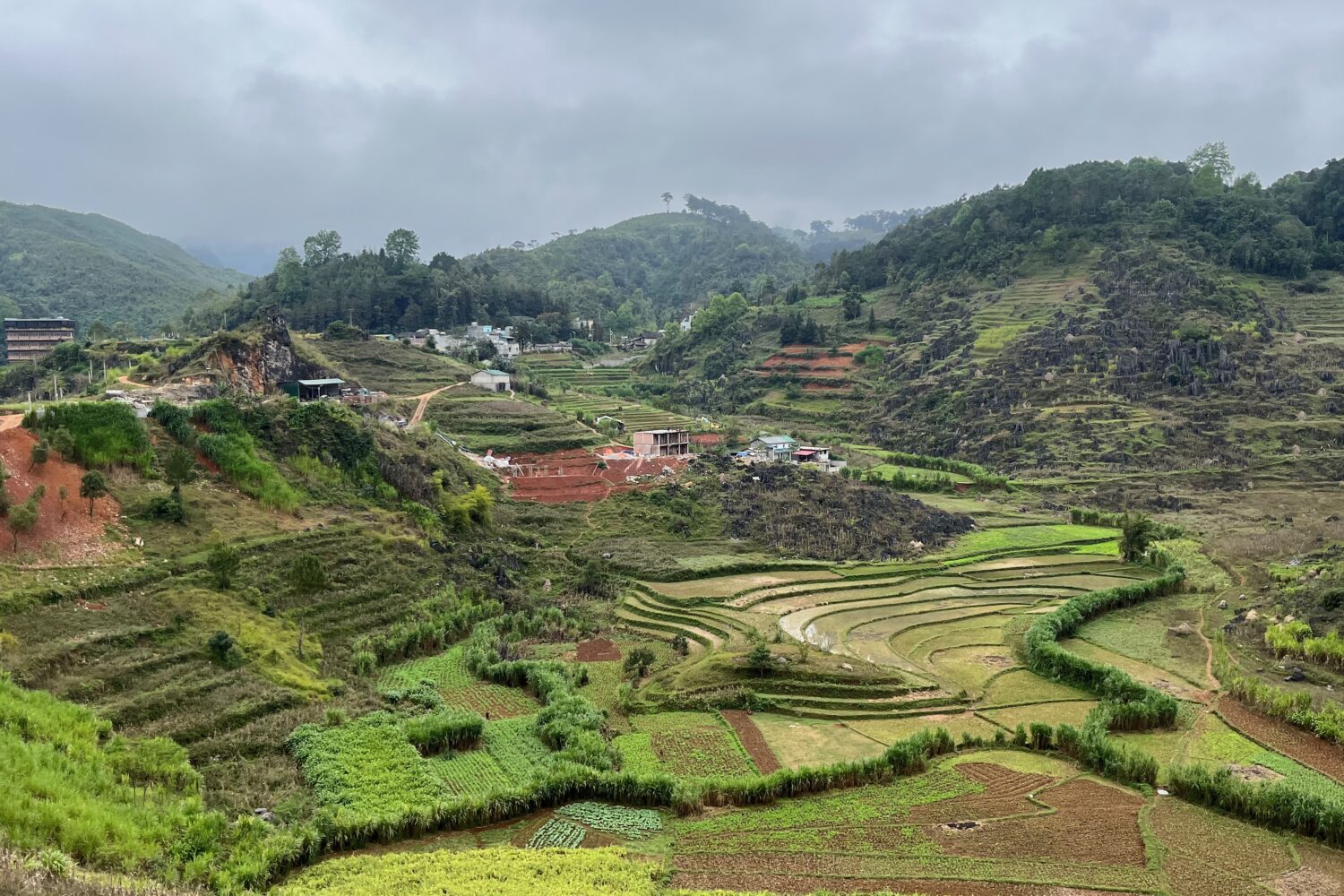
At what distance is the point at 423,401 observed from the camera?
55594 millimetres

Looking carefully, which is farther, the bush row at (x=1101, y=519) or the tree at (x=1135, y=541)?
the bush row at (x=1101, y=519)

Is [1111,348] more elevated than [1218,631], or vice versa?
[1111,348]

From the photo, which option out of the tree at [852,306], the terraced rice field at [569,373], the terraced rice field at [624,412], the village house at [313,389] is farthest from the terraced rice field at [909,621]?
the tree at [852,306]

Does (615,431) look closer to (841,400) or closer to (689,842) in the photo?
(841,400)

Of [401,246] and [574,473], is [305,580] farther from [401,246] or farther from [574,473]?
[401,246]

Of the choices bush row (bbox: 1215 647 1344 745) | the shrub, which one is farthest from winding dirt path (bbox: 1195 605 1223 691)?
the shrub

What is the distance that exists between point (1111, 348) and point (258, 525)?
215ft

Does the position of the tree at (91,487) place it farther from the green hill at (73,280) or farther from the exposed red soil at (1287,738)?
the green hill at (73,280)

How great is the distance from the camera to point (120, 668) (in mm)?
19844

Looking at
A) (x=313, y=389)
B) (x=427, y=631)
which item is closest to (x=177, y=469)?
(x=427, y=631)

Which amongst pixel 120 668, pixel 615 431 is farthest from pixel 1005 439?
pixel 120 668

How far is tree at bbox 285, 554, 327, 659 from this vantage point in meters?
25.4

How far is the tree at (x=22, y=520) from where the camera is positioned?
22.7 metres

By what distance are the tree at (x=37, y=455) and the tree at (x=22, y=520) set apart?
250cm
